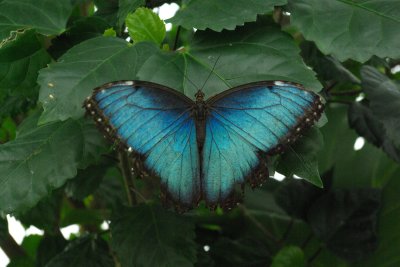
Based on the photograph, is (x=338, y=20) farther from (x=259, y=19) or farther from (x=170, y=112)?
(x=170, y=112)

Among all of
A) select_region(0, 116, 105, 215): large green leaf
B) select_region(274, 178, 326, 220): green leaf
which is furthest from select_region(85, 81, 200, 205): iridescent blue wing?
select_region(274, 178, 326, 220): green leaf

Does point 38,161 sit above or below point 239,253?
below

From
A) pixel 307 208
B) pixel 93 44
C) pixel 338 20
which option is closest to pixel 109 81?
pixel 93 44

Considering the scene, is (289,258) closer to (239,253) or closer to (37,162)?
(239,253)

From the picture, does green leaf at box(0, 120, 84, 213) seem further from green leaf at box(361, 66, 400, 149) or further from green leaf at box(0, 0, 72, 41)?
green leaf at box(361, 66, 400, 149)

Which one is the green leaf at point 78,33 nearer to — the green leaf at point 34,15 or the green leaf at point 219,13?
the green leaf at point 34,15

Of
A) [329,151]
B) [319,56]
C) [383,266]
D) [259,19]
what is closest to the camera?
[259,19]

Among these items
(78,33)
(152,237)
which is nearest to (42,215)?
(152,237)

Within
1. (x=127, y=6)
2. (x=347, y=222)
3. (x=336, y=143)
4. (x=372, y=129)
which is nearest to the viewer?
(x=127, y=6)
